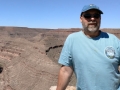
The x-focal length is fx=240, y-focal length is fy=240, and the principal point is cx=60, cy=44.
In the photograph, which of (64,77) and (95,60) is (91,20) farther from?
(64,77)

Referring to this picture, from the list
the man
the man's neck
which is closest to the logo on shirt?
the man

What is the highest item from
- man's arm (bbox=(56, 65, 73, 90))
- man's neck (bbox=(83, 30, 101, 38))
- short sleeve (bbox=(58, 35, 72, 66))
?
man's neck (bbox=(83, 30, 101, 38))

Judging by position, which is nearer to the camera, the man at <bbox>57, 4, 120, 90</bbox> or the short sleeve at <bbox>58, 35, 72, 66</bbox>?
the man at <bbox>57, 4, 120, 90</bbox>

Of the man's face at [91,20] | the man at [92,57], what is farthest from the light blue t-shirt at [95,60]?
the man's face at [91,20]

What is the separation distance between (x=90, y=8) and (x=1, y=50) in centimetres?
6339

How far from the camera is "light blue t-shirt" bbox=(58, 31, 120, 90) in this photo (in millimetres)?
3461

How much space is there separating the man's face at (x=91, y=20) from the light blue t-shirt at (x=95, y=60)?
0.43 feet

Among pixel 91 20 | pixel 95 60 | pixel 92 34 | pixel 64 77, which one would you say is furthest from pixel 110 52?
pixel 64 77

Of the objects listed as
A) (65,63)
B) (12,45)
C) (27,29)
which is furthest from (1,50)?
(27,29)

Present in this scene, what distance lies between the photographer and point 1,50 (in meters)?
64.9

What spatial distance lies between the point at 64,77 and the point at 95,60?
575 mm

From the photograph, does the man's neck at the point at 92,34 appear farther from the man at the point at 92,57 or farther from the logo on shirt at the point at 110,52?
the logo on shirt at the point at 110,52

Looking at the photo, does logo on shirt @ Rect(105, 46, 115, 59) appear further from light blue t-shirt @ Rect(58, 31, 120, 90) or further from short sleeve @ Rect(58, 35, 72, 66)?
short sleeve @ Rect(58, 35, 72, 66)

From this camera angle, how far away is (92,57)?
3.52 metres
